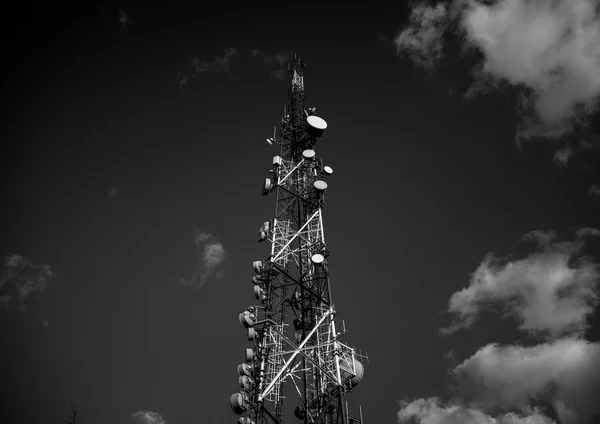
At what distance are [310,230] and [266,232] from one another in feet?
9.53

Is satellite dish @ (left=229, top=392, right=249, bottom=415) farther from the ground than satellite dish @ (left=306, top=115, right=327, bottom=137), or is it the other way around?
satellite dish @ (left=306, top=115, right=327, bottom=137)

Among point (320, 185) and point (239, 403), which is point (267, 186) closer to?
point (320, 185)

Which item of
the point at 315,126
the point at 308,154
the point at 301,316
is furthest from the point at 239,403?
the point at 315,126

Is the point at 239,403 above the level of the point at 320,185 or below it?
below

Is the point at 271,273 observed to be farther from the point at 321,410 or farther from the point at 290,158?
the point at 290,158

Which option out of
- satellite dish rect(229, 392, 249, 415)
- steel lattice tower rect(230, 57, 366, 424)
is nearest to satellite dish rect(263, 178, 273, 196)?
steel lattice tower rect(230, 57, 366, 424)

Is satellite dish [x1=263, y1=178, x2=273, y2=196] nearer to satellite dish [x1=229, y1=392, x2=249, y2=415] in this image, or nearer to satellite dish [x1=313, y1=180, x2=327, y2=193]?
satellite dish [x1=313, y1=180, x2=327, y2=193]

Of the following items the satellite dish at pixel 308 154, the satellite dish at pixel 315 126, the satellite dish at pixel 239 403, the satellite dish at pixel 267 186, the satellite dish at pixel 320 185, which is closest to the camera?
the satellite dish at pixel 239 403

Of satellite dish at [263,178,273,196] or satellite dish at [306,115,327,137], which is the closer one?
satellite dish at [263,178,273,196]

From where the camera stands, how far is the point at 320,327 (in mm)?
23234

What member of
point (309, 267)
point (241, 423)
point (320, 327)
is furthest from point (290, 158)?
point (241, 423)

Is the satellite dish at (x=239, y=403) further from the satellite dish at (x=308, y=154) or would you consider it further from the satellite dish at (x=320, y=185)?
the satellite dish at (x=308, y=154)

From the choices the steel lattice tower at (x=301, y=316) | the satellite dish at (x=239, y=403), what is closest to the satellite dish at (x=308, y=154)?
the steel lattice tower at (x=301, y=316)

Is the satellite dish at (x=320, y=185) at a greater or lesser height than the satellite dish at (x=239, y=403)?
greater
